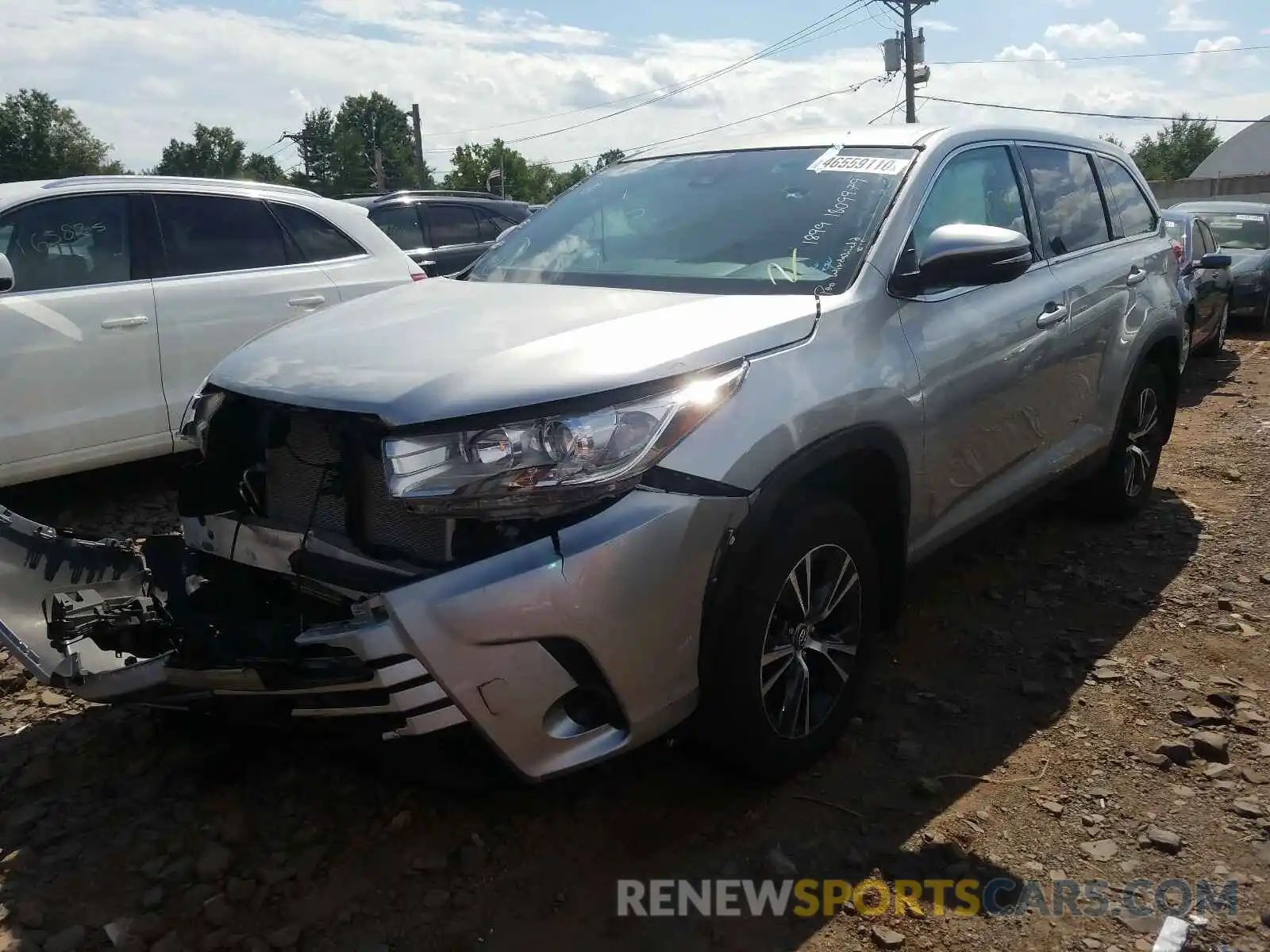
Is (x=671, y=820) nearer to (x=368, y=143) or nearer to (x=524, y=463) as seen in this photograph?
(x=524, y=463)

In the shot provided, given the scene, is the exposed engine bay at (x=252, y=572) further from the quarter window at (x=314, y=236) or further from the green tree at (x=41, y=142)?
the green tree at (x=41, y=142)

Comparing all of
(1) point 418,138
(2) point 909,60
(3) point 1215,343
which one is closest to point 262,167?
(1) point 418,138

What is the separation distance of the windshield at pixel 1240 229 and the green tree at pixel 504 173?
45.9m

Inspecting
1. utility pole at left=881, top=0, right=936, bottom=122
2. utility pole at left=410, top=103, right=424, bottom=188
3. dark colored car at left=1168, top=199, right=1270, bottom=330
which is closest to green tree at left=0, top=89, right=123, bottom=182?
utility pole at left=410, top=103, right=424, bottom=188

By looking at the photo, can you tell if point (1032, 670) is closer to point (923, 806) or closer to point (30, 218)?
point (923, 806)

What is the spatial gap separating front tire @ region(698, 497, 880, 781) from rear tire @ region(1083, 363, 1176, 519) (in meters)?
2.27

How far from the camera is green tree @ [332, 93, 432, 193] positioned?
82562 millimetres

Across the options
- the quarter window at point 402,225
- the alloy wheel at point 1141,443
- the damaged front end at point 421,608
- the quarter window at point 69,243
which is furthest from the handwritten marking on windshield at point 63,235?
the alloy wheel at point 1141,443

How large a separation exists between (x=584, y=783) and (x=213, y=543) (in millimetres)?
1214

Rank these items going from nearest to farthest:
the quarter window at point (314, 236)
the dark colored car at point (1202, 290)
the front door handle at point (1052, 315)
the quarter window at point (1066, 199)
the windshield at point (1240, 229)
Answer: the front door handle at point (1052, 315) → the quarter window at point (1066, 199) → the quarter window at point (314, 236) → the dark colored car at point (1202, 290) → the windshield at point (1240, 229)

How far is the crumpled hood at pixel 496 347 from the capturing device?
87.7 inches

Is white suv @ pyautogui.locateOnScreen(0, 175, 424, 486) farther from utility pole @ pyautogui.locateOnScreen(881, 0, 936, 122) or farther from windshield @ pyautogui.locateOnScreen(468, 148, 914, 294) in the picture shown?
utility pole @ pyautogui.locateOnScreen(881, 0, 936, 122)

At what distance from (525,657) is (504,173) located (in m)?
67.5

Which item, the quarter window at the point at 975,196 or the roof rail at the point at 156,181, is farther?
the roof rail at the point at 156,181
